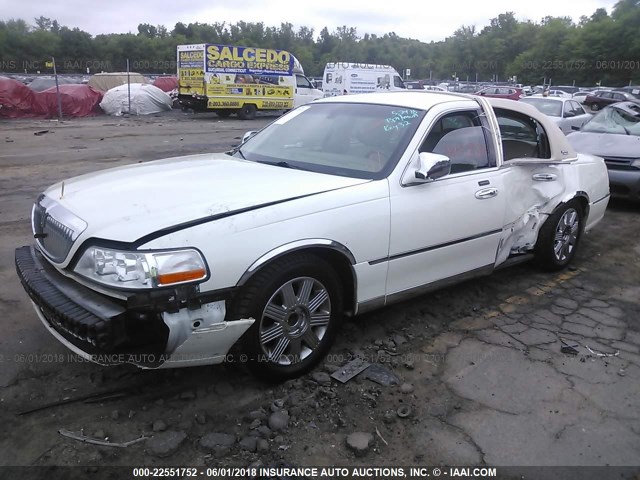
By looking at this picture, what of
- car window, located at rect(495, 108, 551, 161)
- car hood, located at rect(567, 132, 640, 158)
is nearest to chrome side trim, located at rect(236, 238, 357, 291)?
car window, located at rect(495, 108, 551, 161)

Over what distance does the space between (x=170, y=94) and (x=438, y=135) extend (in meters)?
25.8

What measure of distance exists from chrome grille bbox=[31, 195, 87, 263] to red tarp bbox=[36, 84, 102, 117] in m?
20.9

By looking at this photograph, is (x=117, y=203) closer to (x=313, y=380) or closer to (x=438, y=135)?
(x=313, y=380)

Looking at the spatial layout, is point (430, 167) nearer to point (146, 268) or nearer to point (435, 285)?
point (435, 285)

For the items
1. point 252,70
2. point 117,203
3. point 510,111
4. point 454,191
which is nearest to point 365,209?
point 454,191

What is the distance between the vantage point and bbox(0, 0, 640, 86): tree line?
7000 cm

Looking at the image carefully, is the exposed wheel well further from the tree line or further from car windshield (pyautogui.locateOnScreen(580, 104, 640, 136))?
the tree line

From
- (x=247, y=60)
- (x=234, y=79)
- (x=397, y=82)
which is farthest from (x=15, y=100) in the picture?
(x=397, y=82)

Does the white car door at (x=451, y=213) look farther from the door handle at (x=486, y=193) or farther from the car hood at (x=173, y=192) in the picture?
the car hood at (x=173, y=192)

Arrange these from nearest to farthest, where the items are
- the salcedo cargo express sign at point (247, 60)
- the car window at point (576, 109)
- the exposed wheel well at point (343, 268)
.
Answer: the exposed wheel well at point (343, 268)
the car window at point (576, 109)
the salcedo cargo express sign at point (247, 60)

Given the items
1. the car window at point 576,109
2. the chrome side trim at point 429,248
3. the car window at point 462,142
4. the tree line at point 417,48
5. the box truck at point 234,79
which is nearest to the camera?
the chrome side trim at point 429,248

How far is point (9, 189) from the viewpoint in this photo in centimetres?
799

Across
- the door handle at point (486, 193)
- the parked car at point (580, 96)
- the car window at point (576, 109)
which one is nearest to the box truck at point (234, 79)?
the car window at point (576, 109)

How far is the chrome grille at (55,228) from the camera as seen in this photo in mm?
2807
